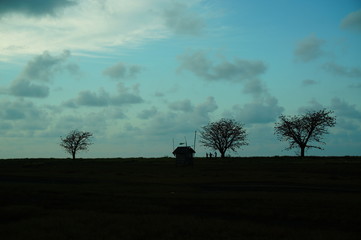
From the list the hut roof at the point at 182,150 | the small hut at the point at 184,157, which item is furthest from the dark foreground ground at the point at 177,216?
the hut roof at the point at 182,150

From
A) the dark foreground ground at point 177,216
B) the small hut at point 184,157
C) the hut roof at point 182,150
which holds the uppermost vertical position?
the hut roof at point 182,150

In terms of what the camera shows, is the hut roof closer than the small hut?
No

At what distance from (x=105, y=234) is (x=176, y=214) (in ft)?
16.4

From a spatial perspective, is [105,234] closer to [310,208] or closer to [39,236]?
[39,236]

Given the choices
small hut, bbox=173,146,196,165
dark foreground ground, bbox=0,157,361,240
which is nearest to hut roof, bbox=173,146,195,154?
small hut, bbox=173,146,196,165

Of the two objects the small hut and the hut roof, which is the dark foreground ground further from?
the hut roof

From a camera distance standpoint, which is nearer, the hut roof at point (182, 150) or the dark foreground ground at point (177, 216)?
the dark foreground ground at point (177, 216)

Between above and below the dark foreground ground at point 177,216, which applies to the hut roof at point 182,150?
above

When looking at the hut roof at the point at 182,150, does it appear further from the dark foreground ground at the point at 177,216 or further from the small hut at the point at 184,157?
the dark foreground ground at the point at 177,216

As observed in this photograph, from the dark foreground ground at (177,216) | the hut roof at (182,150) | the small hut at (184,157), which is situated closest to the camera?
the dark foreground ground at (177,216)

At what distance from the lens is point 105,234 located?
44.2ft

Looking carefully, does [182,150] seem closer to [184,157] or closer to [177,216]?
[184,157]

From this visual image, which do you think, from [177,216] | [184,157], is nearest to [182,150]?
[184,157]

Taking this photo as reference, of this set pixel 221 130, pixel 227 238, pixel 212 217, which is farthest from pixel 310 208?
pixel 221 130
